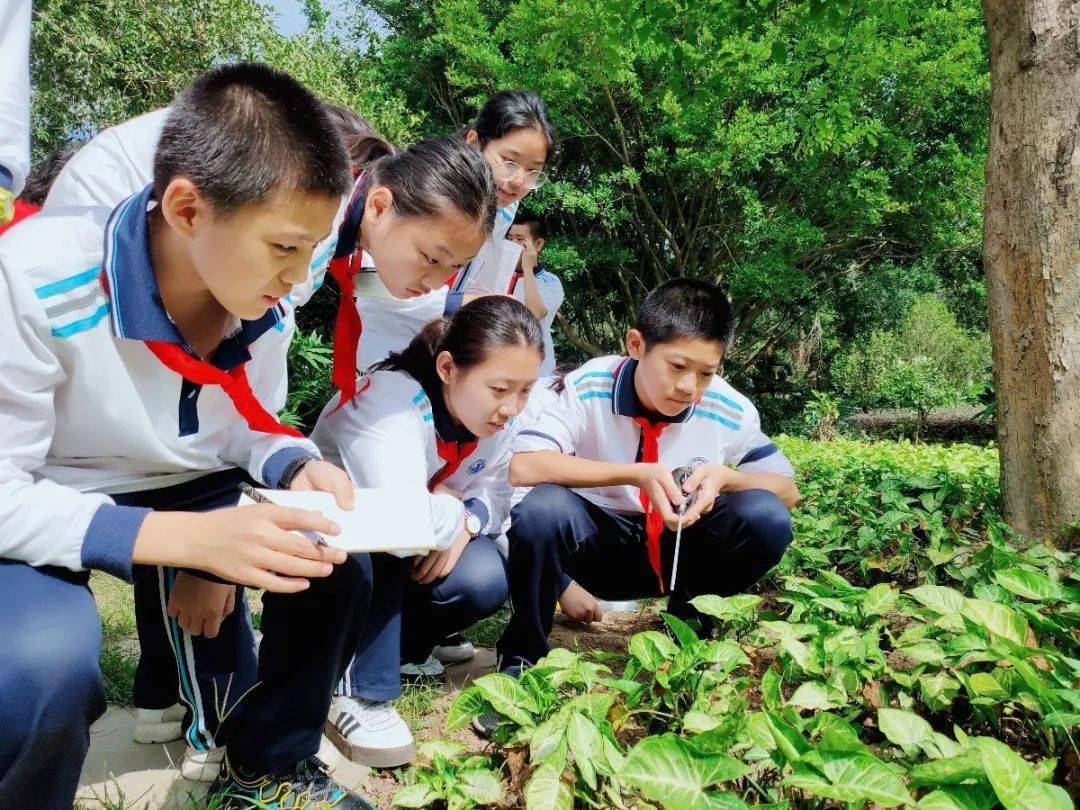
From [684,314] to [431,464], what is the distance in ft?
3.18

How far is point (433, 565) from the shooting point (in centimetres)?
230

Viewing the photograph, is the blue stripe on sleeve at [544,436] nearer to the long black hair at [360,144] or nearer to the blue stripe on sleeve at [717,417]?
the blue stripe on sleeve at [717,417]

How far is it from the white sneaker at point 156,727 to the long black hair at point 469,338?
110 centimetres

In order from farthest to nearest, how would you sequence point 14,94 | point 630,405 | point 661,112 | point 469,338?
point 661,112 < point 630,405 < point 469,338 < point 14,94

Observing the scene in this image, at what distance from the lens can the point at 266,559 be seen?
1409mm

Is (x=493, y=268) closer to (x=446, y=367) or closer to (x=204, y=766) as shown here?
(x=446, y=367)

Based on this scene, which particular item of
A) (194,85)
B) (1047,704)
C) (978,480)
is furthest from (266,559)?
(978,480)

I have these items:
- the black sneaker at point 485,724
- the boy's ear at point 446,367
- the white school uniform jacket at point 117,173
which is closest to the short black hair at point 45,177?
the white school uniform jacket at point 117,173

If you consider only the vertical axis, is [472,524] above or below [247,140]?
below

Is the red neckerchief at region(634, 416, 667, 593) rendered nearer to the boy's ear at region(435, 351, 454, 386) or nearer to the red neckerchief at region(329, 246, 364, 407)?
the boy's ear at region(435, 351, 454, 386)

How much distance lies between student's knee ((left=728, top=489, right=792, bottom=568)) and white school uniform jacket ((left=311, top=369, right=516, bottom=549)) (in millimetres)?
773

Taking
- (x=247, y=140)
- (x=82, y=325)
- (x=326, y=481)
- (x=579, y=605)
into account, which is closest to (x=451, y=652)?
(x=579, y=605)

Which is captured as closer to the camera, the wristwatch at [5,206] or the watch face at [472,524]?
the wristwatch at [5,206]

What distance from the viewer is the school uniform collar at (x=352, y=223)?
7.92ft
